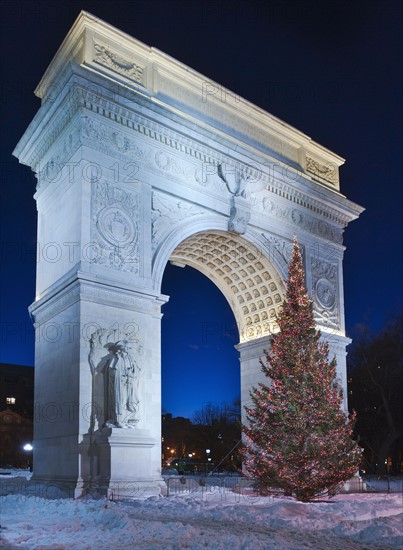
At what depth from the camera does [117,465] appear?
19.6 metres

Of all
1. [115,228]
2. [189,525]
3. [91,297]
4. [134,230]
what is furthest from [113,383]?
[189,525]

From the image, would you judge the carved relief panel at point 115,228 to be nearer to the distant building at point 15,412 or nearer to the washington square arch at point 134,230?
the washington square arch at point 134,230

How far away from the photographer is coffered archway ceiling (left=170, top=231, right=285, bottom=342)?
2883 centimetres

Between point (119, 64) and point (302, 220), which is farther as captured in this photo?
point (302, 220)

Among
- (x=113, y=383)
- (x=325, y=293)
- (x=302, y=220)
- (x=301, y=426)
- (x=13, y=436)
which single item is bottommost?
(x=13, y=436)

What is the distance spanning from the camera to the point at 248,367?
30.3 meters

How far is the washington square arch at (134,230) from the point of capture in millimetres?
20734

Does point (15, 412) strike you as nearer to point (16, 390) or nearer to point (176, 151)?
point (16, 390)

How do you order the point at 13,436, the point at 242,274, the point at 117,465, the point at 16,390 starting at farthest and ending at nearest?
the point at 16,390, the point at 13,436, the point at 242,274, the point at 117,465

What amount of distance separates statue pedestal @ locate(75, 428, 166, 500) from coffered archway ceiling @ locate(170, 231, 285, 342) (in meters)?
10.2

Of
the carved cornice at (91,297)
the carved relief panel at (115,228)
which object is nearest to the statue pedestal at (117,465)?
the carved cornice at (91,297)

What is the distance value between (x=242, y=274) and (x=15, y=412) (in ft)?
189

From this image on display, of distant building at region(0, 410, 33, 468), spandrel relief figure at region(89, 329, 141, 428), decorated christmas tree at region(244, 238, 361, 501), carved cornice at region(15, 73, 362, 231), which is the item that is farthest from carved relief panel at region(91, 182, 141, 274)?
distant building at region(0, 410, 33, 468)

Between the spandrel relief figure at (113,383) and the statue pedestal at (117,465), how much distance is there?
1.55 feet
